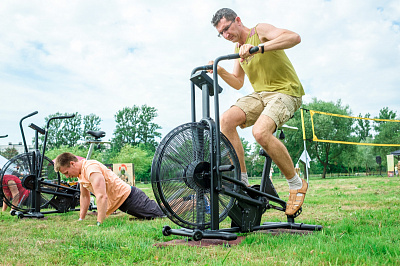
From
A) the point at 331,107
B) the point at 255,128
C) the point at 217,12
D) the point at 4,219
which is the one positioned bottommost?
the point at 4,219

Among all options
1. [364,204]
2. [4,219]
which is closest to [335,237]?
[364,204]

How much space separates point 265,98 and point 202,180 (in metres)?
1.03

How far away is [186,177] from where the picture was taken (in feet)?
9.01

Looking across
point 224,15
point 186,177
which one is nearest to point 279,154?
point 186,177

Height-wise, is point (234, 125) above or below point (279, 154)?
above

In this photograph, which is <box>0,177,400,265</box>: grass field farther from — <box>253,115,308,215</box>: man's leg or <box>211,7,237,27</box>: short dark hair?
<box>211,7,237,27</box>: short dark hair

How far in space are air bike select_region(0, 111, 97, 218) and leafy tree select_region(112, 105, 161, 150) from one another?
149 ft

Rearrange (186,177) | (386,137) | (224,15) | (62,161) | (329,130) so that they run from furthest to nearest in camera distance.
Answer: (386,137) → (329,130) → (62,161) → (224,15) → (186,177)

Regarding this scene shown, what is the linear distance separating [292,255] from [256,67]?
1.79 meters

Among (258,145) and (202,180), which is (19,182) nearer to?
(202,180)

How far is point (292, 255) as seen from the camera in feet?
7.12

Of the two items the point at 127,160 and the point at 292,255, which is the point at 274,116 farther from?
the point at 127,160

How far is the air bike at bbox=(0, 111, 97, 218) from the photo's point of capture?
5473 millimetres

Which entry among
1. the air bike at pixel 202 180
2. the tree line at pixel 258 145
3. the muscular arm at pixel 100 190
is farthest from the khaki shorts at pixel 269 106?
the tree line at pixel 258 145
